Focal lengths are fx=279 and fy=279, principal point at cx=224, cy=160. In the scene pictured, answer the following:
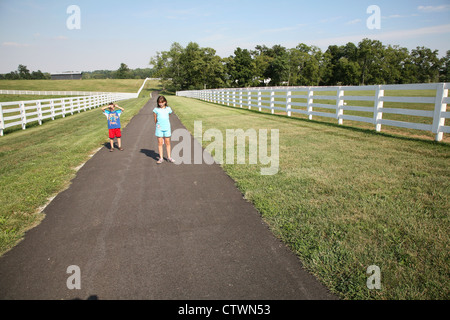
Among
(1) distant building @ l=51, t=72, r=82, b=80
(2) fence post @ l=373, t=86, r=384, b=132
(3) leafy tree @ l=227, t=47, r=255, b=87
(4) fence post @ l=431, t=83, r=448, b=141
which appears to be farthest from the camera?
(1) distant building @ l=51, t=72, r=82, b=80

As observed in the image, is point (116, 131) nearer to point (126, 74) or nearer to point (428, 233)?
point (428, 233)

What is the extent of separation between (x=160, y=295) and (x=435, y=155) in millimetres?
6922

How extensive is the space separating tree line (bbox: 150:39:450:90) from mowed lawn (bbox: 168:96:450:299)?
90.7 meters

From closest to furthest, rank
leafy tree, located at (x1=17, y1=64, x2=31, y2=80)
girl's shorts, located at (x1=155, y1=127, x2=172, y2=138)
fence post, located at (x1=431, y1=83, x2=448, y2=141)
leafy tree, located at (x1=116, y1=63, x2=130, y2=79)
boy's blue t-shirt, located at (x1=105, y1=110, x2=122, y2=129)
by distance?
girl's shorts, located at (x1=155, y1=127, x2=172, y2=138) → fence post, located at (x1=431, y1=83, x2=448, y2=141) → boy's blue t-shirt, located at (x1=105, y1=110, x2=122, y2=129) → leafy tree, located at (x1=17, y1=64, x2=31, y2=80) → leafy tree, located at (x1=116, y1=63, x2=130, y2=79)

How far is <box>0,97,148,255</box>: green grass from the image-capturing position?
3998 millimetres

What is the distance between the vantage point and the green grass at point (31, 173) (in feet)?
13.1

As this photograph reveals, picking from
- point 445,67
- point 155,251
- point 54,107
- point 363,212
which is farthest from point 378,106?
point 445,67

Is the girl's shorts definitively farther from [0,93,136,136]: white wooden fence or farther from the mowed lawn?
[0,93,136,136]: white wooden fence

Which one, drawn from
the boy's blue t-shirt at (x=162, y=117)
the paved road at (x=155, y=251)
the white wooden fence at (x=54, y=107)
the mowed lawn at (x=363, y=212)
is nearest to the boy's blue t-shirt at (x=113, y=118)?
the boy's blue t-shirt at (x=162, y=117)

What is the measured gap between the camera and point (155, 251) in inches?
125

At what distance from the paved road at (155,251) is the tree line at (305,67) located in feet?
302

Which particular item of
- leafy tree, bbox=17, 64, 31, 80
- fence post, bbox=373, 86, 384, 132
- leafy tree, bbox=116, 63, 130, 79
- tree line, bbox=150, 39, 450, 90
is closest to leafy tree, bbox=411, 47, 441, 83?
tree line, bbox=150, 39, 450, 90

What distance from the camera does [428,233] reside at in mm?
3227
